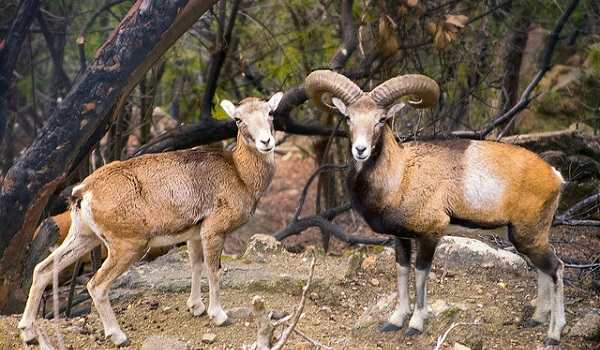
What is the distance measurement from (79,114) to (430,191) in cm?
348

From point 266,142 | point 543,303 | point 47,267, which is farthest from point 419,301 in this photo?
point 47,267

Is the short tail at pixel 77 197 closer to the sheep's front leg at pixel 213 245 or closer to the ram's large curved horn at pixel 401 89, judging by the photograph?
the sheep's front leg at pixel 213 245

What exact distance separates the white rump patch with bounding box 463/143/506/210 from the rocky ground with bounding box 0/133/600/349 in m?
1.06

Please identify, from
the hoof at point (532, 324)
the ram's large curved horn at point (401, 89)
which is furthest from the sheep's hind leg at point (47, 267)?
the hoof at point (532, 324)

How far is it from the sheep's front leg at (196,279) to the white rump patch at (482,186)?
8.71 feet

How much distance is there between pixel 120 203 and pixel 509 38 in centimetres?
974

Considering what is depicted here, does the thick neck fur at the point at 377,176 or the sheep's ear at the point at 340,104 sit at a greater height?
the sheep's ear at the point at 340,104

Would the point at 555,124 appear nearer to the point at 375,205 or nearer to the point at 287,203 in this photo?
the point at 287,203

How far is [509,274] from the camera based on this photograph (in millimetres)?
9445

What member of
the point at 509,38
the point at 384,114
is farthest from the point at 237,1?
the point at 509,38

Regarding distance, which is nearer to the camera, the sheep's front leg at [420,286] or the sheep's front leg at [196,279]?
the sheep's front leg at [420,286]

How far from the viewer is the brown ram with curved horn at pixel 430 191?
746cm

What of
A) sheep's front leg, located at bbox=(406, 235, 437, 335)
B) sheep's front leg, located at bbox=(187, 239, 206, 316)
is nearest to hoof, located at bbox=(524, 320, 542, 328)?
sheep's front leg, located at bbox=(406, 235, 437, 335)

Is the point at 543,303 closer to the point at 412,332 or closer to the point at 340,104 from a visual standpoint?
the point at 412,332
